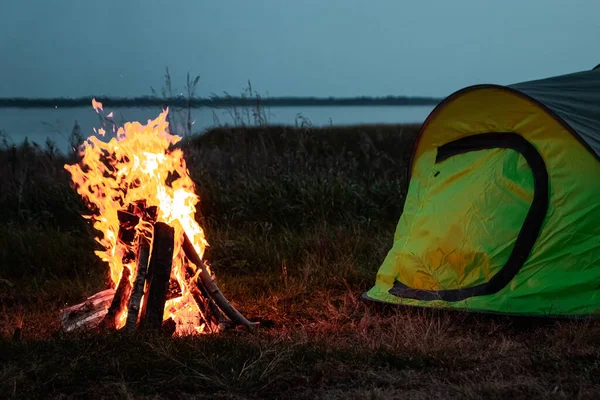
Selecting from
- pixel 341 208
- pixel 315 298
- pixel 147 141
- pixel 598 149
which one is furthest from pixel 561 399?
pixel 341 208

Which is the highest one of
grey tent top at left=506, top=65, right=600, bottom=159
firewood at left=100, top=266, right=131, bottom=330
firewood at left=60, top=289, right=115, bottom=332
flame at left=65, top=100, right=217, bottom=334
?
grey tent top at left=506, top=65, right=600, bottom=159

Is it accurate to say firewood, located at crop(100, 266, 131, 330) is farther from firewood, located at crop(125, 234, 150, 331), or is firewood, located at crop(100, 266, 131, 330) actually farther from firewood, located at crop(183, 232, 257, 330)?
firewood, located at crop(183, 232, 257, 330)

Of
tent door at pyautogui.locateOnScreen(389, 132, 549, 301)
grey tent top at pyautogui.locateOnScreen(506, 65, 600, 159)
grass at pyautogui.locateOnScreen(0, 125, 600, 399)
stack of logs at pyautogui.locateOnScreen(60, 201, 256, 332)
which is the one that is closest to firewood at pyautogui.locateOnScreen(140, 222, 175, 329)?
stack of logs at pyautogui.locateOnScreen(60, 201, 256, 332)

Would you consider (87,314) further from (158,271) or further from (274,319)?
(274,319)

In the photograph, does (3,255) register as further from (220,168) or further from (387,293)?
(387,293)

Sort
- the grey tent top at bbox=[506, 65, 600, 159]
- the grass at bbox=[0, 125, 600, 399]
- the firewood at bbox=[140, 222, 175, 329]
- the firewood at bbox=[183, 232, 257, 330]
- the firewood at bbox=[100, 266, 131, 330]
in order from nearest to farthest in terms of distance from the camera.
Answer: the grass at bbox=[0, 125, 600, 399] < the firewood at bbox=[140, 222, 175, 329] < the firewood at bbox=[100, 266, 131, 330] < the firewood at bbox=[183, 232, 257, 330] < the grey tent top at bbox=[506, 65, 600, 159]

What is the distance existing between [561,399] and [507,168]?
2214 mm

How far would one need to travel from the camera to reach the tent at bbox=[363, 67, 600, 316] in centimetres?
460

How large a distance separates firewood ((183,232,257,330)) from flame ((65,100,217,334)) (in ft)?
0.15

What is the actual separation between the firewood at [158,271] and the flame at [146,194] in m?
0.18

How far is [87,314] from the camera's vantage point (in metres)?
4.64

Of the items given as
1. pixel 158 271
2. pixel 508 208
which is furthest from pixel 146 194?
pixel 508 208

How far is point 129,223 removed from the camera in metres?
4.55

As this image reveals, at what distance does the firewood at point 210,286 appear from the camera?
4.62 m
